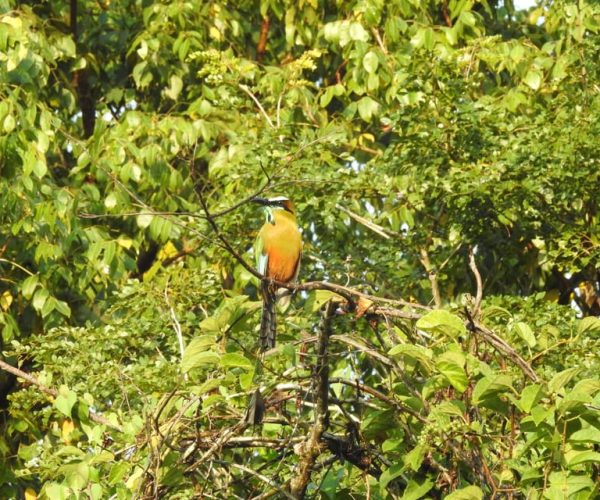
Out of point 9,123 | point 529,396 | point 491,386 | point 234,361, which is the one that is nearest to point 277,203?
point 9,123

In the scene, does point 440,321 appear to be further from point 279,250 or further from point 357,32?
point 357,32

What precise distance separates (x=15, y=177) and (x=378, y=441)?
12.1 feet

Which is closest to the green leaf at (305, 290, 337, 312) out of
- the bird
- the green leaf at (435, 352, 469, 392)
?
the green leaf at (435, 352, 469, 392)

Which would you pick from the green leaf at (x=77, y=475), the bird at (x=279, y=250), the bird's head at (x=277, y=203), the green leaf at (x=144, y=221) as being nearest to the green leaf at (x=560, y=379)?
the green leaf at (x=77, y=475)

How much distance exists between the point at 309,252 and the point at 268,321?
8.01 ft

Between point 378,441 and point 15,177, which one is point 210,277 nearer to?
point 15,177

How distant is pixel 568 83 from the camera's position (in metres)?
7.27

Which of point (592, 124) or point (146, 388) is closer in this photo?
point (146, 388)

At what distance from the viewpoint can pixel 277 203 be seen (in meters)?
6.29

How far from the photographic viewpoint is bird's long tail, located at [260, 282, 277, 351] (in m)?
4.59

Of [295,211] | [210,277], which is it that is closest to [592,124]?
[295,211]

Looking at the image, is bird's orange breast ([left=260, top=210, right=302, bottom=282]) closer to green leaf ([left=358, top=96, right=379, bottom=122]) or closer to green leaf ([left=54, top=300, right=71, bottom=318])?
green leaf ([left=54, top=300, right=71, bottom=318])

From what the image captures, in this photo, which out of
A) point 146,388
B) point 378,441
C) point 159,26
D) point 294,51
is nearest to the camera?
point 378,441

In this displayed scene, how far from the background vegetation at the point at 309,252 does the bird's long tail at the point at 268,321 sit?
0.07m
